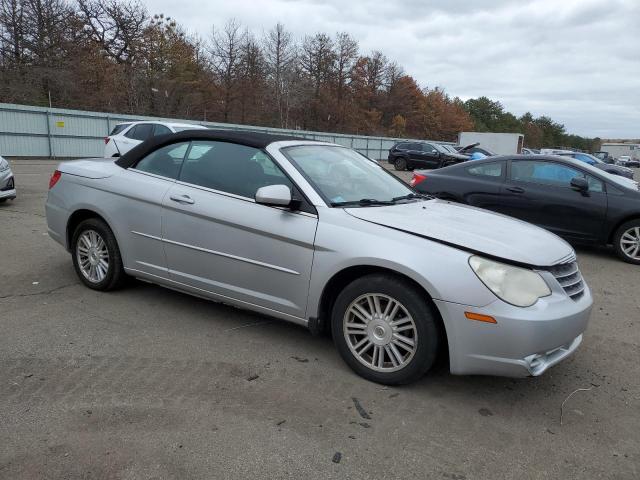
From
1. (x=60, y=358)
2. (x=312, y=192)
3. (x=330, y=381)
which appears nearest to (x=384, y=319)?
(x=330, y=381)

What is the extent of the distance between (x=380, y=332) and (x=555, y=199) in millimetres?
5458

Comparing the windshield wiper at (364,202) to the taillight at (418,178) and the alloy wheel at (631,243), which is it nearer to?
the taillight at (418,178)

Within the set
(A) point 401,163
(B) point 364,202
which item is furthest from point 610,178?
(A) point 401,163

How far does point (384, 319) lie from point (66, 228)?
3.39 m

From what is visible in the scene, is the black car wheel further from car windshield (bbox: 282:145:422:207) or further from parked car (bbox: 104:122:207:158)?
car windshield (bbox: 282:145:422:207)

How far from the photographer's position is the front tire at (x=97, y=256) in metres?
4.63

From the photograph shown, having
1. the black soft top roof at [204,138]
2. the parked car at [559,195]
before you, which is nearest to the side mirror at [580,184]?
the parked car at [559,195]

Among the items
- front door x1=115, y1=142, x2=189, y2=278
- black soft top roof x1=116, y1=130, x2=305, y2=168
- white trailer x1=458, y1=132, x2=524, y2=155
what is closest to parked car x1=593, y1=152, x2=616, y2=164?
white trailer x1=458, y1=132, x2=524, y2=155

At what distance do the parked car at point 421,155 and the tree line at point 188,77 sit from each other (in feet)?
57.1

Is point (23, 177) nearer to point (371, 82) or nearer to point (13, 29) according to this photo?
point (13, 29)

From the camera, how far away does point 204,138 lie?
4289mm

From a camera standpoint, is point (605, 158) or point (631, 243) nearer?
point (631, 243)

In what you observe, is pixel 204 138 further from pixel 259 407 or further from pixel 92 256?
pixel 259 407

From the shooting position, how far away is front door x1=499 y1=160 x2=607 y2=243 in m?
7.45
